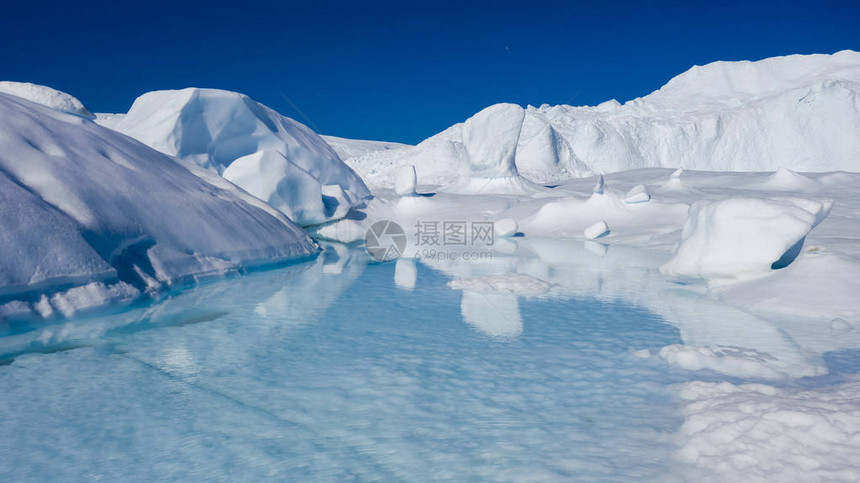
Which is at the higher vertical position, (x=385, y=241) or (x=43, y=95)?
(x=43, y=95)

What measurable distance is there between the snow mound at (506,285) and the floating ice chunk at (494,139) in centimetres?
1302

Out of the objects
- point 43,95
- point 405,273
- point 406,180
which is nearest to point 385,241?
point 406,180

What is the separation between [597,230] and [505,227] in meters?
2.17

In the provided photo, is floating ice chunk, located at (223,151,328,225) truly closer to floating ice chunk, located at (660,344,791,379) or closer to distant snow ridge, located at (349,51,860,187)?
floating ice chunk, located at (660,344,791,379)

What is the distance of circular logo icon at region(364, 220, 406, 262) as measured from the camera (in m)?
11.3

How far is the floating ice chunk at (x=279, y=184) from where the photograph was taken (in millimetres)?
11680

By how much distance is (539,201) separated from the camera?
1620 cm

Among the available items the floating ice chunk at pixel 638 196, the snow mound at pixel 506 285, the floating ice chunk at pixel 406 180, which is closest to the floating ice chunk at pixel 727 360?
the snow mound at pixel 506 285

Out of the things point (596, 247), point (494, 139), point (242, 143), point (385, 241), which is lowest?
point (596, 247)

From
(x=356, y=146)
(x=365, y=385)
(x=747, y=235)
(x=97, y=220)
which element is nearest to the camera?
(x=365, y=385)

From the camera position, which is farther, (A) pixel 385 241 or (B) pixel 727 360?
(A) pixel 385 241

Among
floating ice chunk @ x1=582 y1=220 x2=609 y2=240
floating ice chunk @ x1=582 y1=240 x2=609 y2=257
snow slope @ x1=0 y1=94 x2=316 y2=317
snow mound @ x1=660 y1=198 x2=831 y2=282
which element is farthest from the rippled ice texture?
floating ice chunk @ x1=582 y1=220 x2=609 y2=240

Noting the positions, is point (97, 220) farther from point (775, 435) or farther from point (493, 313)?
point (775, 435)

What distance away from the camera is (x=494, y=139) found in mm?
19625
